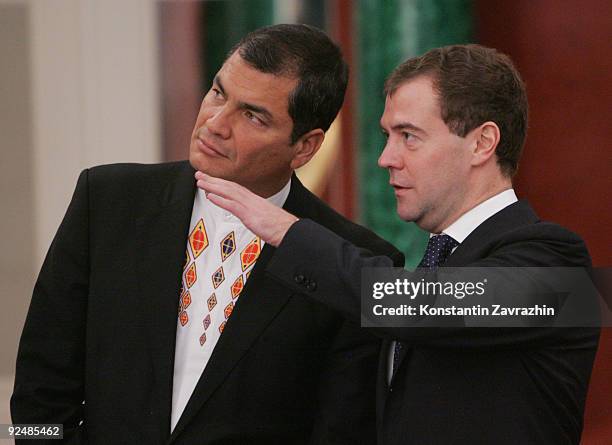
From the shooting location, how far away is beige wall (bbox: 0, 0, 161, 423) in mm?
4406

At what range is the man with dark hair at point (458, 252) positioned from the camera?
6.32ft

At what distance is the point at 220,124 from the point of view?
86.7 inches

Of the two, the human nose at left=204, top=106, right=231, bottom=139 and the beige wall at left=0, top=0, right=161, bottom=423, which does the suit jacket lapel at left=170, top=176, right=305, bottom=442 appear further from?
the beige wall at left=0, top=0, right=161, bottom=423

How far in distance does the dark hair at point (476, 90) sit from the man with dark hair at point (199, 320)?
0.27 m

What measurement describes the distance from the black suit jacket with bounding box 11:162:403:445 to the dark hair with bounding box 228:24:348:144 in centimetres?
31

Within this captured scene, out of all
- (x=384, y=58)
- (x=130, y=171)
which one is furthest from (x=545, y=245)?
(x=384, y=58)

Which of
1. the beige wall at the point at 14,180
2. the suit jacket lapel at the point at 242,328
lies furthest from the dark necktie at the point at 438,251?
the beige wall at the point at 14,180

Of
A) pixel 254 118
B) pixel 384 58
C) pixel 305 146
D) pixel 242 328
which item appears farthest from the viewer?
pixel 384 58

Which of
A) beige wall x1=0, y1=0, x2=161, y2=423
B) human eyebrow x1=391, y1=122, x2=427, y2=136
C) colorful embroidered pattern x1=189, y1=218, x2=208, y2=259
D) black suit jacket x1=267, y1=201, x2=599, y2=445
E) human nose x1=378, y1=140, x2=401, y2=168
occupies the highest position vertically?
beige wall x1=0, y1=0, x2=161, y2=423

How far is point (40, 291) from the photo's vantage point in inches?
86.2

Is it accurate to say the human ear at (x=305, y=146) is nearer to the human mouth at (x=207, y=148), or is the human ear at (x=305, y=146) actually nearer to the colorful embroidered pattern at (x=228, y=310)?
the human mouth at (x=207, y=148)

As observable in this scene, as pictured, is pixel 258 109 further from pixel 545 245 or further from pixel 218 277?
pixel 545 245

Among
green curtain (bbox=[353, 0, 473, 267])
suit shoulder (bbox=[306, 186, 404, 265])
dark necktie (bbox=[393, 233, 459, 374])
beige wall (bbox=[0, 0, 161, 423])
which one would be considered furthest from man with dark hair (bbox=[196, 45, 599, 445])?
beige wall (bbox=[0, 0, 161, 423])

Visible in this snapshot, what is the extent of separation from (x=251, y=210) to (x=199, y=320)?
34 centimetres
